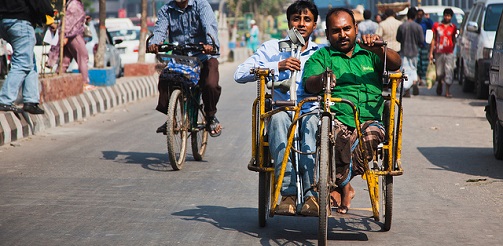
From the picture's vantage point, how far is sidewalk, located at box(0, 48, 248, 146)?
39.5 ft

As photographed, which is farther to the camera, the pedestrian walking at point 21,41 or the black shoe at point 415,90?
the black shoe at point 415,90

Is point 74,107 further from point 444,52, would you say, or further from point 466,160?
point 444,52

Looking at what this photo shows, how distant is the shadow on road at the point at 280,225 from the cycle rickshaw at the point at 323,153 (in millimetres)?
125

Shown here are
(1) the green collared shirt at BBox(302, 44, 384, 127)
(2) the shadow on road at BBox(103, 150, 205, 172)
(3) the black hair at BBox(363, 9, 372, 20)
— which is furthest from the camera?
(3) the black hair at BBox(363, 9, 372, 20)

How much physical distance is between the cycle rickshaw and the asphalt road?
27 centimetres

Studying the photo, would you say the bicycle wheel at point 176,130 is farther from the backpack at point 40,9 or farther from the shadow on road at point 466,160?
the backpack at point 40,9

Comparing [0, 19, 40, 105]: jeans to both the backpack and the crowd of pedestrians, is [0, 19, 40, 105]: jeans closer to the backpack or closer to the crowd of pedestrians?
the backpack

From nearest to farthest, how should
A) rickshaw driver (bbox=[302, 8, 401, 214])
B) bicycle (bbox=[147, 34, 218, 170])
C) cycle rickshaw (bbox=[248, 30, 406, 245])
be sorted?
cycle rickshaw (bbox=[248, 30, 406, 245]) < rickshaw driver (bbox=[302, 8, 401, 214]) < bicycle (bbox=[147, 34, 218, 170])

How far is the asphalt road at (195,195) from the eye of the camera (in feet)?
20.8

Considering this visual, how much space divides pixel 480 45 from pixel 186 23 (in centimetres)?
1036

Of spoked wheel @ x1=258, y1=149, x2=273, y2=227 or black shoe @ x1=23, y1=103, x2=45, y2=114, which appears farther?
black shoe @ x1=23, y1=103, x2=45, y2=114

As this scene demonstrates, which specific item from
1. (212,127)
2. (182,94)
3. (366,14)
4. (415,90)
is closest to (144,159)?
(212,127)

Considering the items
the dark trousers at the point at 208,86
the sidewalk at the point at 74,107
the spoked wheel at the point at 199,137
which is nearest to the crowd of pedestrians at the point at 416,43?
the sidewalk at the point at 74,107

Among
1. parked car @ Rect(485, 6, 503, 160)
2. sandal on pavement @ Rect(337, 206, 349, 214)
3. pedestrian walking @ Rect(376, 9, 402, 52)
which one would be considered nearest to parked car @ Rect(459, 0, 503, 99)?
pedestrian walking @ Rect(376, 9, 402, 52)
